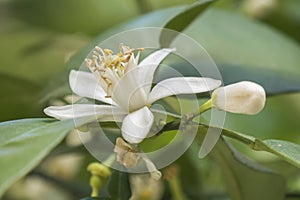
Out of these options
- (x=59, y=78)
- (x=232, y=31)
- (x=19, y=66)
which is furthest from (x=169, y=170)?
(x=19, y=66)

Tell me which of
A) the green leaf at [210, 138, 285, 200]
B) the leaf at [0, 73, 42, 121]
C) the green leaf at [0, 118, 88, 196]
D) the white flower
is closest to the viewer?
the green leaf at [0, 118, 88, 196]

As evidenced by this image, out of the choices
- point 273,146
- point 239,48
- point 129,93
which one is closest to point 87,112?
point 129,93

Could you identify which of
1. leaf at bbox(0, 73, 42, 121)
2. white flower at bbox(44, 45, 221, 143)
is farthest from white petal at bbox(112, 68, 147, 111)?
leaf at bbox(0, 73, 42, 121)

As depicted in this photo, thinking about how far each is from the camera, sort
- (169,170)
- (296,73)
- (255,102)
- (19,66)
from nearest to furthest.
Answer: (255,102)
(169,170)
(296,73)
(19,66)

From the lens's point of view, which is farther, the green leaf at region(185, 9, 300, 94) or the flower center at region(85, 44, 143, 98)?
the green leaf at region(185, 9, 300, 94)

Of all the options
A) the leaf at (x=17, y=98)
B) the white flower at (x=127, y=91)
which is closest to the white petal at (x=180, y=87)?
the white flower at (x=127, y=91)

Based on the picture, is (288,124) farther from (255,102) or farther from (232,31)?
(255,102)

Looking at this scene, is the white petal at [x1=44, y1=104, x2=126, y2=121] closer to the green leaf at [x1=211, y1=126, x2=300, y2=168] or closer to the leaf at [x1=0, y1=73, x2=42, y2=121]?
the green leaf at [x1=211, y1=126, x2=300, y2=168]
